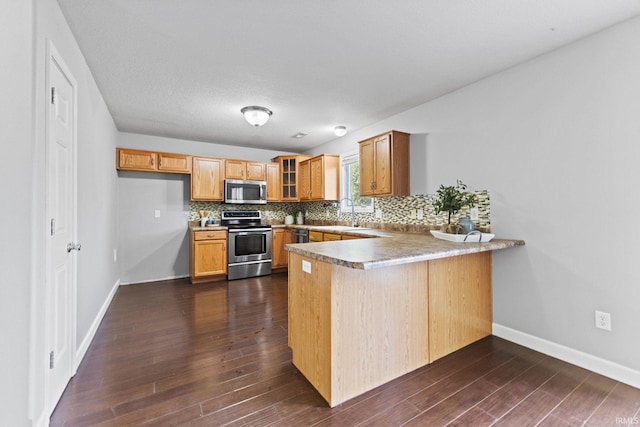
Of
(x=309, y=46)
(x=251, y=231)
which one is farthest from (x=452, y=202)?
(x=251, y=231)

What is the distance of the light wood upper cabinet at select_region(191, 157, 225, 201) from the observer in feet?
15.4

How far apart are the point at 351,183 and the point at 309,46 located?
275cm

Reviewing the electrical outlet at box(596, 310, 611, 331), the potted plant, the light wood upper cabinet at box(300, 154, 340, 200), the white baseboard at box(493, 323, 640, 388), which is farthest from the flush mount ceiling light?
the electrical outlet at box(596, 310, 611, 331)

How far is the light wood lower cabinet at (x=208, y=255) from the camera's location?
4375mm

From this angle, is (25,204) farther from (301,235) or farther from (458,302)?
(301,235)

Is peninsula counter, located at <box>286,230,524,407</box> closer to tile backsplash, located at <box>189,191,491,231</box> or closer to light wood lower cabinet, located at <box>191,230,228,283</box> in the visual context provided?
tile backsplash, located at <box>189,191,491,231</box>

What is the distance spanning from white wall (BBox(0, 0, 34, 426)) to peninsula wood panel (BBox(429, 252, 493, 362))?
7.54 feet

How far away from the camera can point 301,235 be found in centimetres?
477

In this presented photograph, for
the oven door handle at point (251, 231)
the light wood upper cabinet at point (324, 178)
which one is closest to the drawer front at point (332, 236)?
the light wood upper cabinet at point (324, 178)

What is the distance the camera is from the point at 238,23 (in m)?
1.91

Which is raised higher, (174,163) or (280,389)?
(174,163)

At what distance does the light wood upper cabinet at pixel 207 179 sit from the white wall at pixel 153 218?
0.26 metres

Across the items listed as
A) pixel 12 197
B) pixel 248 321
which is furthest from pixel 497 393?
pixel 12 197

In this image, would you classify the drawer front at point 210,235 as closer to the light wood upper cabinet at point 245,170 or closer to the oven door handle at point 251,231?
the oven door handle at point 251,231
